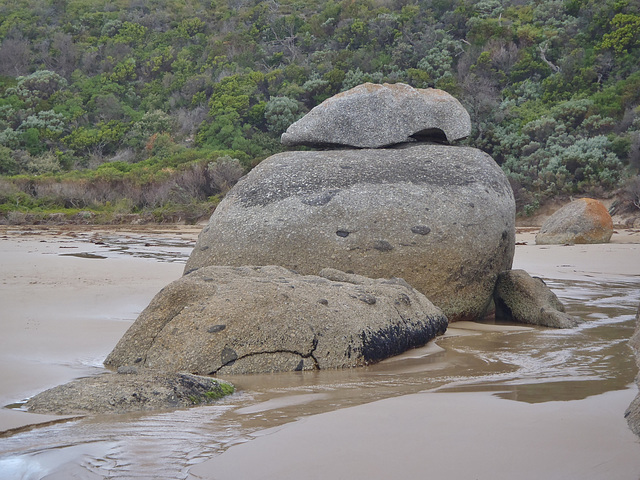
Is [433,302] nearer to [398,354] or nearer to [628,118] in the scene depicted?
[398,354]

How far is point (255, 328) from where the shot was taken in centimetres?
401

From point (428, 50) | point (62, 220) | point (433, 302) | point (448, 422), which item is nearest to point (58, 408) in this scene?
point (448, 422)

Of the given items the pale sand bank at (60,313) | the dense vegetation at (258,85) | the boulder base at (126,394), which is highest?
the dense vegetation at (258,85)

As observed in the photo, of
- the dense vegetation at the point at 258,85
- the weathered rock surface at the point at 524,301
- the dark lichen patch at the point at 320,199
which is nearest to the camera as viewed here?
the weathered rock surface at the point at 524,301

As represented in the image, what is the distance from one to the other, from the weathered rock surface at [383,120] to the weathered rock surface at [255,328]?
2.84 meters

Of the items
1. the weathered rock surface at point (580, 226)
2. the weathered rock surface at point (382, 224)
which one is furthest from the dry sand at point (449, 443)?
the weathered rock surface at point (580, 226)

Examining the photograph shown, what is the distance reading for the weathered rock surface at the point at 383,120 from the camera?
7.05 metres

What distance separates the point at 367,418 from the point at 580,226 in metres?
12.0

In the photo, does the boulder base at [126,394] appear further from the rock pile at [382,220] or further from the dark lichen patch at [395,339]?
the rock pile at [382,220]

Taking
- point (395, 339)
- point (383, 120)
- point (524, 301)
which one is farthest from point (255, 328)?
point (383, 120)

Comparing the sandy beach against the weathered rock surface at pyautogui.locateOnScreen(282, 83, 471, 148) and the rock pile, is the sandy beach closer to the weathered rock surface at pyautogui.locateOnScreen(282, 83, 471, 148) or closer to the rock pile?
the rock pile

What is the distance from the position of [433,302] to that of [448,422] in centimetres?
317

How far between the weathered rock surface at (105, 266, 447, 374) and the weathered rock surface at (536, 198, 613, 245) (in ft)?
33.2

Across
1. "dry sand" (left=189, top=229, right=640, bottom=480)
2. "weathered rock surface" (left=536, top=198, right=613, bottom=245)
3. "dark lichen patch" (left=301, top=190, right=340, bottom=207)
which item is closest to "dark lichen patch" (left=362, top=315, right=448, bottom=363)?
"dry sand" (left=189, top=229, right=640, bottom=480)
